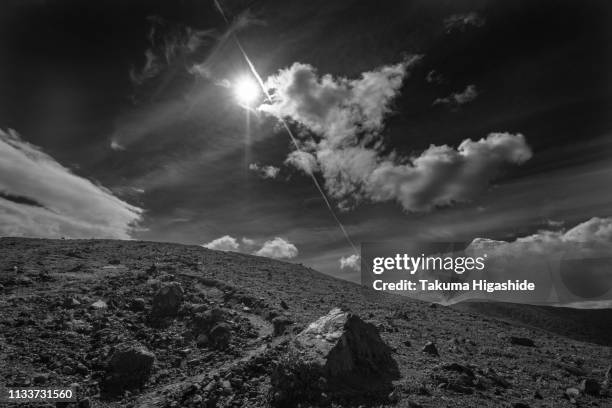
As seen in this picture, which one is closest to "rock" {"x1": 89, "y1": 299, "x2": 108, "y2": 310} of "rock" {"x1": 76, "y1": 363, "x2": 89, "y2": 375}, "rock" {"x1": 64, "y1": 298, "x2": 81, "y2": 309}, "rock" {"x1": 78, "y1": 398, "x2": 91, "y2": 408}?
"rock" {"x1": 64, "y1": 298, "x2": 81, "y2": 309}

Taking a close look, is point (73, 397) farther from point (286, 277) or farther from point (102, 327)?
point (286, 277)

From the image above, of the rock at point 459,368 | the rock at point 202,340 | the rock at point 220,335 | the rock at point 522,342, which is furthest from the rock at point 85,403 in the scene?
the rock at point 522,342

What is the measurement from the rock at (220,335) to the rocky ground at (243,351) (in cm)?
6

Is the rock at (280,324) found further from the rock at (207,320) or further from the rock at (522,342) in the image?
the rock at (522,342)

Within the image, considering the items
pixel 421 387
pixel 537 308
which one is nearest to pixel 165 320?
pixel 421 387

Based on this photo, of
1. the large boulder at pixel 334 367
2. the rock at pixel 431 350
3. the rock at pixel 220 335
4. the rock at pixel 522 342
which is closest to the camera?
the large boulder at pixel 334 367

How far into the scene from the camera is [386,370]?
39.8 ft

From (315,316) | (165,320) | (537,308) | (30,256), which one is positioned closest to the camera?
(165,320)

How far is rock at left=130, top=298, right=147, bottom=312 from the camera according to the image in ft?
57.8

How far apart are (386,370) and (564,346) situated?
17925 mm

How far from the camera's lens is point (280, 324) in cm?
1708

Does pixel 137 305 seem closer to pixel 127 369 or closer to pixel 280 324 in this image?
pixel 127 369

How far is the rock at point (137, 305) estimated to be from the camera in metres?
17.6

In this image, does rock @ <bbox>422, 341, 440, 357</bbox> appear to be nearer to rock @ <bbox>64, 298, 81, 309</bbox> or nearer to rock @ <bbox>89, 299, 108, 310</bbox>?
rock @ <bbox>89, 299, 108, 310</bbox>
